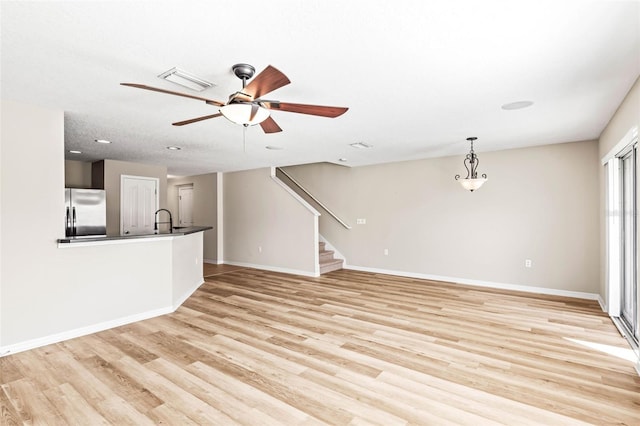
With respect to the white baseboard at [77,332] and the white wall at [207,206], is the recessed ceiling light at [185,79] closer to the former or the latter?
the white baseboard at [77,332]

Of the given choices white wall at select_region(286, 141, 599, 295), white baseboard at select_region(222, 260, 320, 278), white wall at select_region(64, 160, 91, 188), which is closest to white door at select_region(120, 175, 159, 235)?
white wall at select_region(64, 160, 91, 188)

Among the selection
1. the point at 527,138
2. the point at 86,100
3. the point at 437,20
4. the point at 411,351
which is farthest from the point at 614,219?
the point at 86,100

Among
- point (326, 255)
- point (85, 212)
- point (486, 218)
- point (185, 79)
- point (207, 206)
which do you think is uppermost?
point (185, 79)

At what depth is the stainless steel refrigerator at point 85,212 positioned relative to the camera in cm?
549

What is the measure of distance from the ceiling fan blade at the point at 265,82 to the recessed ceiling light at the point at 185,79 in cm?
67

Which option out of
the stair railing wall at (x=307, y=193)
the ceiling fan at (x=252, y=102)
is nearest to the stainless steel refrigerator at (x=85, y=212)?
the stair railing wall at (x=307, y=193)

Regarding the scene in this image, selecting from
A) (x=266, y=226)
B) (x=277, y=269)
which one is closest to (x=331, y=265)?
(x=277, y=269)

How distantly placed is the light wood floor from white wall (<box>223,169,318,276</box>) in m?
2.59

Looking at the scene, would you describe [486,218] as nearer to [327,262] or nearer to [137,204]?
[327,262]

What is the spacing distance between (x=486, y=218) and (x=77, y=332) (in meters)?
6.17

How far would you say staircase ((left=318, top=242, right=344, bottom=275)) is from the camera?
279 inches

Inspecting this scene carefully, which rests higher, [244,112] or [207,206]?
[244,112]

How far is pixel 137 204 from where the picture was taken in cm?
685

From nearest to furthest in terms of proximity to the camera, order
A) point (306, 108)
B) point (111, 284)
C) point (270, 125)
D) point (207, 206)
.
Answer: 1. point (306, 108)
2. point (270, 125)
3. point (111, 284)
4. point (207, 206)
